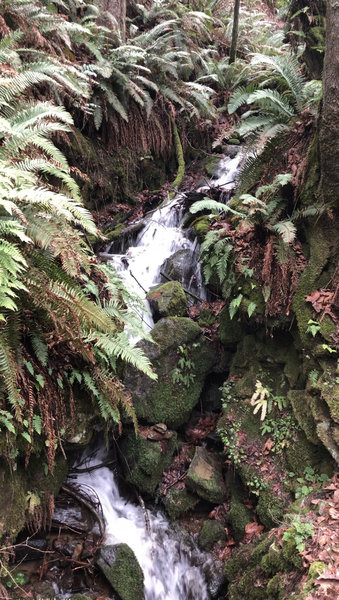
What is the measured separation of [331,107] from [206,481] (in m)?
4.45

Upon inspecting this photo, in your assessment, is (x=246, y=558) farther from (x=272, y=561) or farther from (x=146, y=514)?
(x=146, y=514)

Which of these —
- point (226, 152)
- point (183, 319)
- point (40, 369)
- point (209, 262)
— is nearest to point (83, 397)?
point (40, 369)

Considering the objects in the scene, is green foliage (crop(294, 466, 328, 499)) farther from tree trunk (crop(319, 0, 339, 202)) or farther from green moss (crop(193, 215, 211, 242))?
green moss (crop(193, 215, 211, 242))

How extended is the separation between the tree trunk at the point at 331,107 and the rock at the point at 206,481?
3584mm

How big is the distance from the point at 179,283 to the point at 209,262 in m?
0.97

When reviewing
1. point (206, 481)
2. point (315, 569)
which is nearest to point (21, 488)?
point (206, 481)

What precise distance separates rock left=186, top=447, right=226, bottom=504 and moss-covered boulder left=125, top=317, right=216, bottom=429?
2.24 feet

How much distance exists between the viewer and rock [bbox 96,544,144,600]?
12.2 ft

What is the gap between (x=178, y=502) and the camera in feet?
15.1

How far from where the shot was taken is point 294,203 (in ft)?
16.4

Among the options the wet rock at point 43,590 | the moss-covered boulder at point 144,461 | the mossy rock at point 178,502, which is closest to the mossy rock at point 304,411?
the mossy rock at point 178,502

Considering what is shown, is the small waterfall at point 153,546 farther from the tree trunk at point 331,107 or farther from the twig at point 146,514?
the tree trunk at point 331,107

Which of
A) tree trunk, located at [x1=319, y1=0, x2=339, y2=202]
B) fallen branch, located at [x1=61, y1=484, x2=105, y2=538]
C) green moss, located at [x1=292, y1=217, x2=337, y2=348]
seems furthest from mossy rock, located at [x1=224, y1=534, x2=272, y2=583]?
tree trunk, located at [x1=319, y1=0, x2=339, y2=202]

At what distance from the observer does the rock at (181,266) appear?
22.5ft
